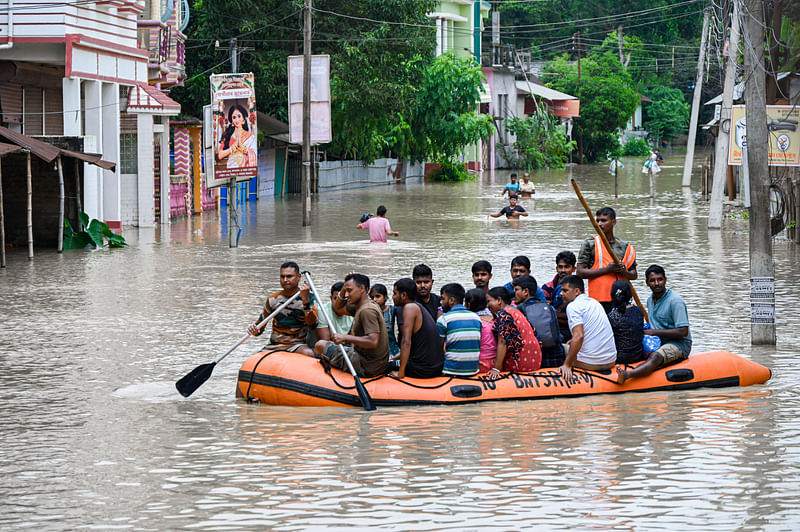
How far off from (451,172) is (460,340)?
177 ft

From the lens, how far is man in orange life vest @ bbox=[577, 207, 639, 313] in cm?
1307

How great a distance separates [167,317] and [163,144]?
1849cm

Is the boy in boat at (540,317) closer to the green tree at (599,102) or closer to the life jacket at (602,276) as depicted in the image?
the life jacket at (602,276)

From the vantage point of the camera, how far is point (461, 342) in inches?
438

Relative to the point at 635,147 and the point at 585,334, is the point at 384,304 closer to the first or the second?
the point at 585,334

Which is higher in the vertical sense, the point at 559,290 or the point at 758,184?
the point at 758,184

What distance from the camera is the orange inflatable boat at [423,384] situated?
11070 mm

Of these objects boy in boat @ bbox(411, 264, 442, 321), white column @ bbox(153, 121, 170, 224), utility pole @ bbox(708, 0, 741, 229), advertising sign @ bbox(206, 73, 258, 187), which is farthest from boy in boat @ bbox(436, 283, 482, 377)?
white column @ bbox(153, 121, 170, 224)

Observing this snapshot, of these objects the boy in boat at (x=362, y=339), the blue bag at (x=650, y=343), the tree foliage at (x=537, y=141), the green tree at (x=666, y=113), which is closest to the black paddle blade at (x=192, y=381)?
the boy in boat at (x=362, y=339)

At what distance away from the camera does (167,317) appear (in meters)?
17.0

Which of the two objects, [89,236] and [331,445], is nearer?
[331,445]

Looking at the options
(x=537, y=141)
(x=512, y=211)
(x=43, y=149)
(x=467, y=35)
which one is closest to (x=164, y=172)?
(x=43, y=149)

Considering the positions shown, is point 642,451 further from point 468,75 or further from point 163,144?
point 468,75

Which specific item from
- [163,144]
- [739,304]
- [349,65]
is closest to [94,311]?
[739,304]
